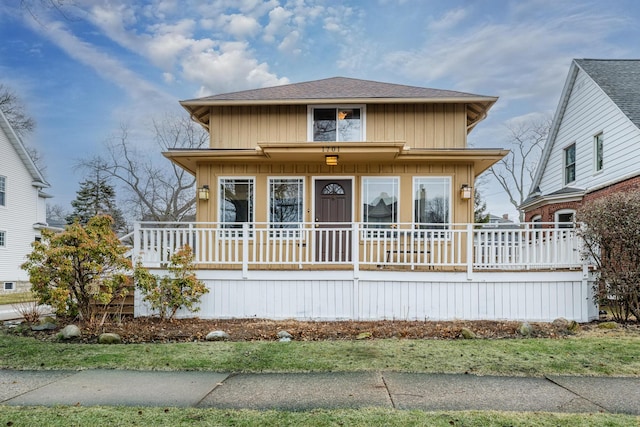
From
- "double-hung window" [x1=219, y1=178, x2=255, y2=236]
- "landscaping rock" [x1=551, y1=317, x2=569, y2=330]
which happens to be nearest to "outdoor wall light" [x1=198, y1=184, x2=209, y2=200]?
"double-hung window" [x1=219, y1=178, x2=255, y2=236]

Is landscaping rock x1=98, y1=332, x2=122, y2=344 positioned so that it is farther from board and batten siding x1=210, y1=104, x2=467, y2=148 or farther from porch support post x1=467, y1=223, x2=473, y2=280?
porch support post x1=467, y1=223, x2=473, y2=280

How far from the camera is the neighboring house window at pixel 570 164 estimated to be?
13.8m

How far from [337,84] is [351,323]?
7.36m

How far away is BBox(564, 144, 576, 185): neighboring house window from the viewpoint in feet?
45.3

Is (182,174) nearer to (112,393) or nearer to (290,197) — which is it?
(290,197)

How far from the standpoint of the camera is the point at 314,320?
7738 millimetres

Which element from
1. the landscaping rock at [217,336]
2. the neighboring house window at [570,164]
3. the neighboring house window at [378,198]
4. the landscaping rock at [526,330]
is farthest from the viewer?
the neighboring house window at [570,164]

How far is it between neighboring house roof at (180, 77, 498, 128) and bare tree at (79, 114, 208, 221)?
14944 mm

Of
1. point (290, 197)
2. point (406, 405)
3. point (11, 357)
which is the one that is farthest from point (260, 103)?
point (406, 405)

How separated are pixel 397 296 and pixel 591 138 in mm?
9413

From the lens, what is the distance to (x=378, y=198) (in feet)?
32.5

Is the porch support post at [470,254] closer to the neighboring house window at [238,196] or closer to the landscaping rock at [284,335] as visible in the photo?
the landscaping rock at [284,335]

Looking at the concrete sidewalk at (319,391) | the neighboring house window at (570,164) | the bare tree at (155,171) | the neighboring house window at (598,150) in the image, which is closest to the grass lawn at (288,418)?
the concrete sidewalk at (319,391)

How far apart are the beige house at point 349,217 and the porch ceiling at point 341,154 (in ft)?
0.13
